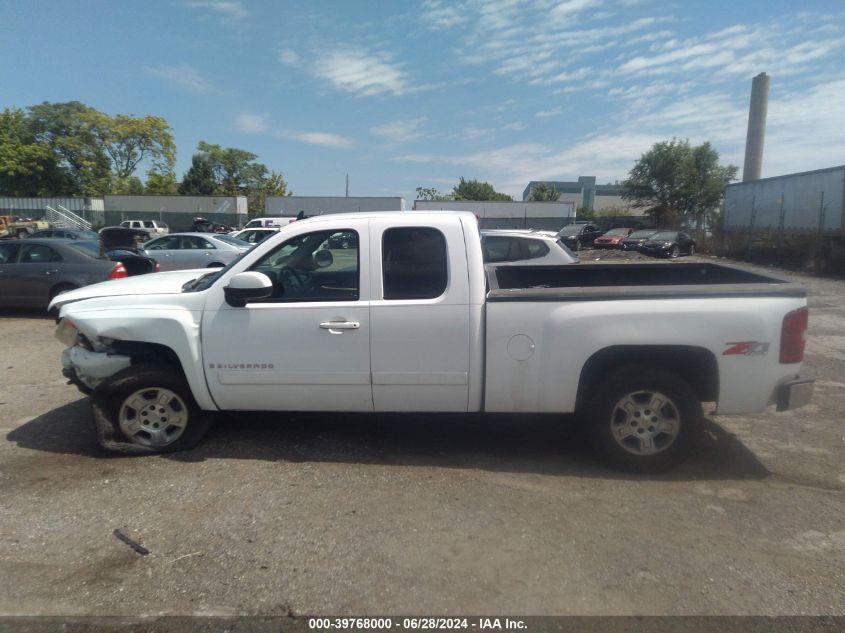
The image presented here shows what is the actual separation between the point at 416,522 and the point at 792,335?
2.90m

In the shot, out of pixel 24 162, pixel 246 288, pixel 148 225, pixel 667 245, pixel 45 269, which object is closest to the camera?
pixel 246 288

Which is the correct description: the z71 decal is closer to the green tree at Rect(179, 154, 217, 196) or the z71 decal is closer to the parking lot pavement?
the parking lot pavement

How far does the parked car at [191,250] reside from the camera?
1506 cm

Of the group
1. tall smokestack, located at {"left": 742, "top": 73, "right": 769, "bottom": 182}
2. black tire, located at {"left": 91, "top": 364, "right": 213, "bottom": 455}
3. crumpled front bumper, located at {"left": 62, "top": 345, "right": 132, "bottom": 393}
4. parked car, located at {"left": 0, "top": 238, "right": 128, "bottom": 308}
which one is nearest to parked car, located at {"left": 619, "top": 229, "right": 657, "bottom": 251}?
parked car, located at {"left": 0, "top": 238, "right": 128, "bottom": 308}

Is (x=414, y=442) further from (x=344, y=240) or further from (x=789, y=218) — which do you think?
(x=789, y=218)

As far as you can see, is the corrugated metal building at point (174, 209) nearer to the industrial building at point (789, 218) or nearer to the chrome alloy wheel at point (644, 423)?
the industrial building at point (789, 218)

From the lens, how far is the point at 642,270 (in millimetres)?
5898

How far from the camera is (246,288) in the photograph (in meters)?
4.34

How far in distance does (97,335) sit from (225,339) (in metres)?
1.02

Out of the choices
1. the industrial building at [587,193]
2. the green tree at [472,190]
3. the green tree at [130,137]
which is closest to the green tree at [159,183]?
the green tree at [130,137]

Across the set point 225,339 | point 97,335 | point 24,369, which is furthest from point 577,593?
point 24,369

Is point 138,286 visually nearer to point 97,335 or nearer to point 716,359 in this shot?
point 97,335

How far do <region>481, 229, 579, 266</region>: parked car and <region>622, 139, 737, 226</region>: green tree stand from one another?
42.9 meters

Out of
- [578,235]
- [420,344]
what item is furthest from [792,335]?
[578,235]
